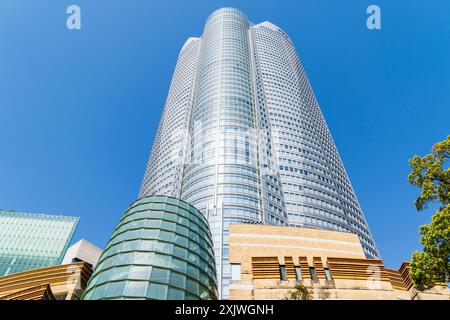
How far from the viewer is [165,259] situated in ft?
68.4

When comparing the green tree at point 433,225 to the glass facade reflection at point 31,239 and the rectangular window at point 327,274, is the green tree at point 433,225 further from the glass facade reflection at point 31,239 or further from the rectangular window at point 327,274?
the glass facade reflection at point 31,239

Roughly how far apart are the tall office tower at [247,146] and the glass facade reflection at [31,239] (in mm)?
35606

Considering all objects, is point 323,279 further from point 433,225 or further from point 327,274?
point 433,225

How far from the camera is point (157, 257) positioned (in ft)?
68.2

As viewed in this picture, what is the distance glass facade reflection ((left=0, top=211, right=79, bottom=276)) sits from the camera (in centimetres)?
10499

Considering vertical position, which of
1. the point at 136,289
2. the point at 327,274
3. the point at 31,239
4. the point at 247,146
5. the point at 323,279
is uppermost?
the point at 247,146

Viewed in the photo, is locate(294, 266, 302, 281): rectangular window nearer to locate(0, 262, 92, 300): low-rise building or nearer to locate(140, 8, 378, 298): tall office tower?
locate(0, 262, 92, 300): low-rise building

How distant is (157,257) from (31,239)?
116 metres

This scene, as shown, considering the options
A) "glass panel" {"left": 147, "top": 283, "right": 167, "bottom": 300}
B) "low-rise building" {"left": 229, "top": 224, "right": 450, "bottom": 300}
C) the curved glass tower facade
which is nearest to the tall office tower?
"low-rise building" {"left": 229, "top": 224, "right": 450, "bottom": 300}

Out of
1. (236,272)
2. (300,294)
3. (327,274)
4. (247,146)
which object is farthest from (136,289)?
(247,146)

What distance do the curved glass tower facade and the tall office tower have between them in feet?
127

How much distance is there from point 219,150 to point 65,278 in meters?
70.4
